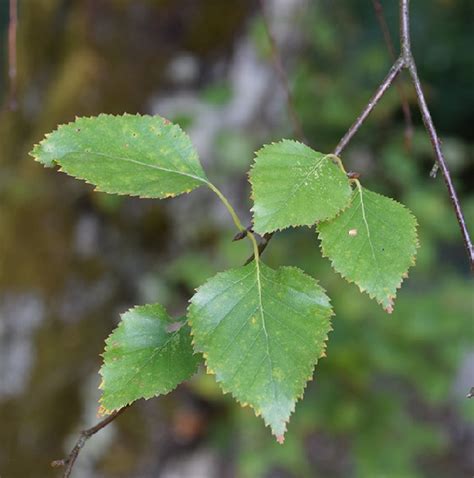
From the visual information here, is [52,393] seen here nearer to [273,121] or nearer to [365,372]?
[365,372]

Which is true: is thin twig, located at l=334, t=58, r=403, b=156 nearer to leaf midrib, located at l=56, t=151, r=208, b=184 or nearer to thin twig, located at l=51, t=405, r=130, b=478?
leaf midrib, located at l=56, t=151, r=208, b=184

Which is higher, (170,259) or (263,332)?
(263,332)

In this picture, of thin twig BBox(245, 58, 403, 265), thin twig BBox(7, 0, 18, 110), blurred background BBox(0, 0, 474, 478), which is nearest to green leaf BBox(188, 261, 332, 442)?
thin twig BBox(245, 58, 403, 265)

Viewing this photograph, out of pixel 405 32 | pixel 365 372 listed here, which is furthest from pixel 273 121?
pixel 405 32

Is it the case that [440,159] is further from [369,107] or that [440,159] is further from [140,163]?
[140,163]

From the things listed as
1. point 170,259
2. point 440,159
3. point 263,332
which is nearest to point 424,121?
point 440,159

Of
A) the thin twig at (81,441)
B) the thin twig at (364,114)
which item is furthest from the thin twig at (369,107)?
the thin twig at (81,441)
